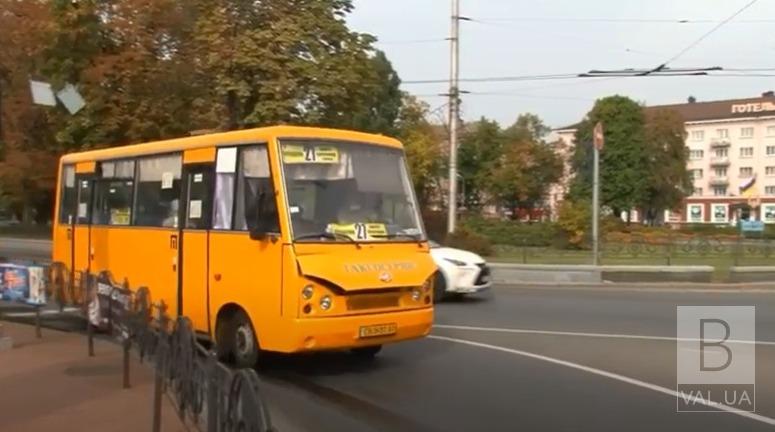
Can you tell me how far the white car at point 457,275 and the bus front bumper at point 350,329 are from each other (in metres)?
7.79

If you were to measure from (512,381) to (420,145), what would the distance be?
2075 inches

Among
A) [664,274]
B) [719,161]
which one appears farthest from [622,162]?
[664,274]

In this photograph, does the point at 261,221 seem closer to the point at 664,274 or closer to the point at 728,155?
the point at 664,274

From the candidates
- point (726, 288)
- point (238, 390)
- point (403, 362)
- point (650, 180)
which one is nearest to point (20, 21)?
point (726, 288)

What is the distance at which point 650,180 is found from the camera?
91375 mm

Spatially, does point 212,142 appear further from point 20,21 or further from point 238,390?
point 20,21

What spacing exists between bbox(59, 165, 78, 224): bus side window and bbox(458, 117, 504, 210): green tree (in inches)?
2650

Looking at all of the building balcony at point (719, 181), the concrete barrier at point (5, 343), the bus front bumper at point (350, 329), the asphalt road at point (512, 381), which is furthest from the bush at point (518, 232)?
the building balcony at point (719, 181)

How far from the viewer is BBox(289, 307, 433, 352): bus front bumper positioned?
9.01 metres

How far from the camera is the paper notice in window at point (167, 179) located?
11500mm

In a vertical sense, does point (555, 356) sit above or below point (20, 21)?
below

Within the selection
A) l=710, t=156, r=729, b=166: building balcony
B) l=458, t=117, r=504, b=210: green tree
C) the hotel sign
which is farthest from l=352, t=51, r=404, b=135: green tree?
the hotel sign

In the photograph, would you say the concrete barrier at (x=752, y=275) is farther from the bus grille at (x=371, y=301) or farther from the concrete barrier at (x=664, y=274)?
the bus grille at (x=371, y=301)

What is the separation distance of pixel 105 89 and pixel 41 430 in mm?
28313
